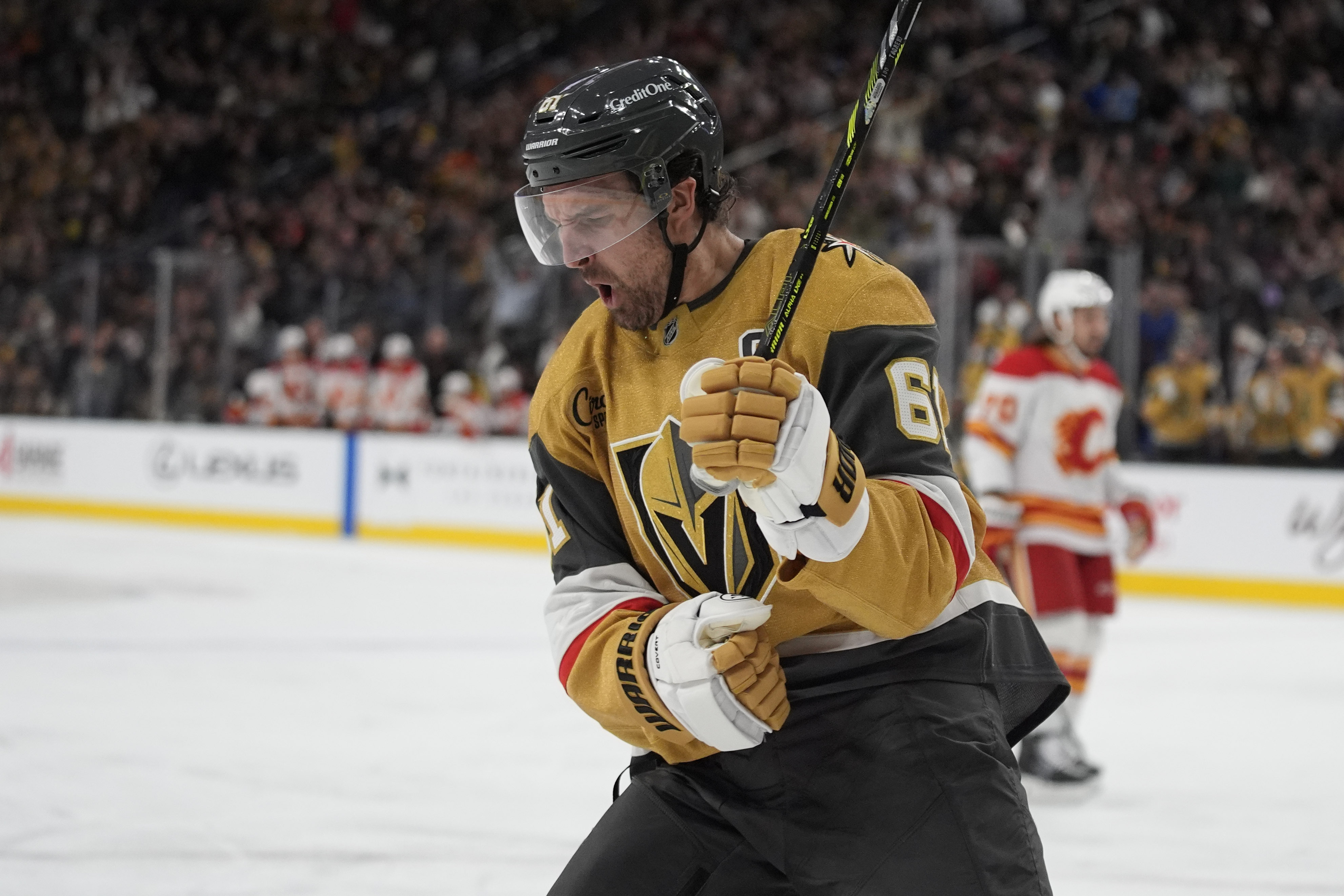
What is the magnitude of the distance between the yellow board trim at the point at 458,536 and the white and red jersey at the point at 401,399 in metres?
0.82

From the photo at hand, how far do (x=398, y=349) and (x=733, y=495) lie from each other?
907cm

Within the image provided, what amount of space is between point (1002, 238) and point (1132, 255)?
228 centimetres

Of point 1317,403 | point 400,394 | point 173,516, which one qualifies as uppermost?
point 1317,403

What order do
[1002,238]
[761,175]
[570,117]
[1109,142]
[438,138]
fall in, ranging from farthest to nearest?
[438,138]
[761,175]
[1109,142]
[1002,238]
[570,117]

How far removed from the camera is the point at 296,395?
10664 mm

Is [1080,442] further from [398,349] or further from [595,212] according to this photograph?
[398,349]

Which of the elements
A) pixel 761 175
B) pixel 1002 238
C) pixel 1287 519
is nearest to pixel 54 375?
pixel 761 175

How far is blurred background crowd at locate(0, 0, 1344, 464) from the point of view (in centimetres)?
852

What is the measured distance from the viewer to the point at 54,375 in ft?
36.1

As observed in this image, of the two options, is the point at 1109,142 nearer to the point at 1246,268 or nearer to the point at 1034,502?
the point at 1246,268

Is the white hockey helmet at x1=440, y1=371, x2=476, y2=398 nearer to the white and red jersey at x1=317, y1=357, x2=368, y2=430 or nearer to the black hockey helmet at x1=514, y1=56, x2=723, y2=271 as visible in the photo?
the white and red jersey at x1=317, y1=357, x2=368, y2=430

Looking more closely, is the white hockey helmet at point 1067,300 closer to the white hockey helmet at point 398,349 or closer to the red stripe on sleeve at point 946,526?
the red stripe on sleeve at point 946,526

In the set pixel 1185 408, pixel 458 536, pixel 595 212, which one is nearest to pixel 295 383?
pixel 458 536

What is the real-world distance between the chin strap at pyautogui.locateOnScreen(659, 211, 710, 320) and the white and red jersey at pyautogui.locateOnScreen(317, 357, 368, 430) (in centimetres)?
893
